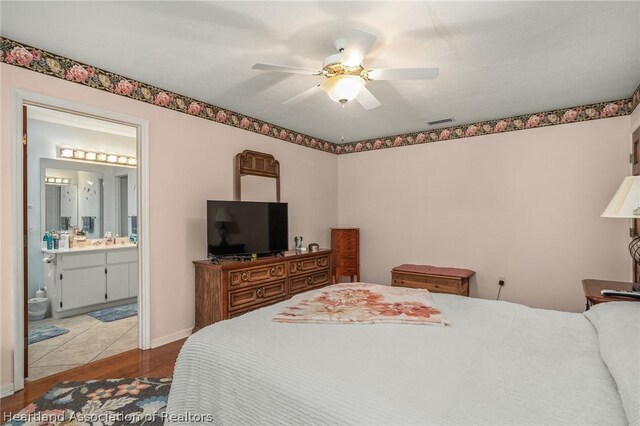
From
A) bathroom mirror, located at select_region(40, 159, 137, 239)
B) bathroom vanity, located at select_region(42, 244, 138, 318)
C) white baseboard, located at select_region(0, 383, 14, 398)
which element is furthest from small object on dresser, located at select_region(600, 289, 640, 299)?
bathroom mirror, located at select_region(40, 159, 137, 239)

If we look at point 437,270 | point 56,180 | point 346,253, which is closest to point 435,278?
point 437,270

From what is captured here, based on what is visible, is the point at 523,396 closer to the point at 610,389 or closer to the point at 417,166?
the point at 610,389

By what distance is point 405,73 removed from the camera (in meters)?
2.12

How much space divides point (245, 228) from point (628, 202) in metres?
3.33

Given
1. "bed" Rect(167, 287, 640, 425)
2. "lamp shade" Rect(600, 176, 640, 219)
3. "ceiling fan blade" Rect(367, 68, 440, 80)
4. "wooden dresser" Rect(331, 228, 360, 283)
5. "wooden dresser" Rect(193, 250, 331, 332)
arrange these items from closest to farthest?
"bed" Rect(167, 287, 640, 425) < "ceiling fan blade" Rect(367, 68, 440, 80) < "lamp shade" Rect(600, 176, 640, 219) < "wooden dresser" Rect(193, 250, 331, 332) < "wooden dresser" Rect(331, 228, 360, 283)

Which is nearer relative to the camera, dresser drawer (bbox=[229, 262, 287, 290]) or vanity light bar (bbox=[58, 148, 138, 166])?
dresser drawer (bbox=[229, 262, 287, 290])

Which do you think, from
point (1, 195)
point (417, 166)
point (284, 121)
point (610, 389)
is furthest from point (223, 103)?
point (610, 389)

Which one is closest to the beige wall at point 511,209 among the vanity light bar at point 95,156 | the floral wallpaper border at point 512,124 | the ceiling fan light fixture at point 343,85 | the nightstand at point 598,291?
the floral wallpaper border at point 512,124

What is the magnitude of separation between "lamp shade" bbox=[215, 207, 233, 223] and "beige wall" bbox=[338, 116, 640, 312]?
2506 mm

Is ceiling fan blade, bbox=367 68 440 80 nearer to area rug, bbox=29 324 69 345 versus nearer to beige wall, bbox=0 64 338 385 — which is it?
beige wall, bbox=0 64 338 385

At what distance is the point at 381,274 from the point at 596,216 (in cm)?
277

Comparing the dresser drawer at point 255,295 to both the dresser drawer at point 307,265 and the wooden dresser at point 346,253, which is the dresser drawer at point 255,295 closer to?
the dresser drawer at point 307,265

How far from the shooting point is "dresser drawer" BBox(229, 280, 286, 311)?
3.30 meters

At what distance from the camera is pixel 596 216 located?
3.60 metres
